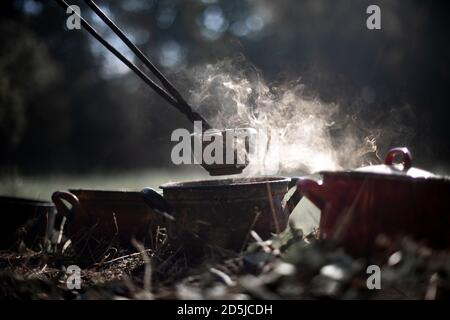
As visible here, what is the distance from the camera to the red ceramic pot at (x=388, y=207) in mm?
1787

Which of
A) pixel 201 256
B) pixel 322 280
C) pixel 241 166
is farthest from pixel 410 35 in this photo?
pixel 322 280

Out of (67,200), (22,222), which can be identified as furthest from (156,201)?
(22,222)

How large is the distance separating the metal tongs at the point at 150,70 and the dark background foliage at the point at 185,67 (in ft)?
5.38

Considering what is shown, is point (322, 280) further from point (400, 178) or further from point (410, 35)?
point (410, 35)

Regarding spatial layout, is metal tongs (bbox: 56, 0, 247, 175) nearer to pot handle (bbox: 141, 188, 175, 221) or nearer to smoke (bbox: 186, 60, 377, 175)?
pot handle (bbox: 141, 188, 175, 221)

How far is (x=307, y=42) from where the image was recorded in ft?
40.7

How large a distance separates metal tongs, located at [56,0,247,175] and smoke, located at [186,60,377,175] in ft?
1.76

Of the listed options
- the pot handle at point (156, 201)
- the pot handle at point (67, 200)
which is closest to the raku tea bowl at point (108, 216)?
the pot handle at point (67, 200)

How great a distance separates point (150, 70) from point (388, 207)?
1686 millimetres

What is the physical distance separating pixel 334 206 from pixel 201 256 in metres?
0.97

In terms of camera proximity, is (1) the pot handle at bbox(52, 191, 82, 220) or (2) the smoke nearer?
(1) the pot handle at bbox(52, 191, 82, 220)

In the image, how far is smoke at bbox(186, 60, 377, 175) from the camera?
3.51 metres

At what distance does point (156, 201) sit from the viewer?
8.70 feet

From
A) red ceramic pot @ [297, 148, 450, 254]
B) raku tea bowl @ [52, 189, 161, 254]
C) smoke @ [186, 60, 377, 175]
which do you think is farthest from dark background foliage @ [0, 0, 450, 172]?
red ceramic pot @ [297, 148, 450, 254]
